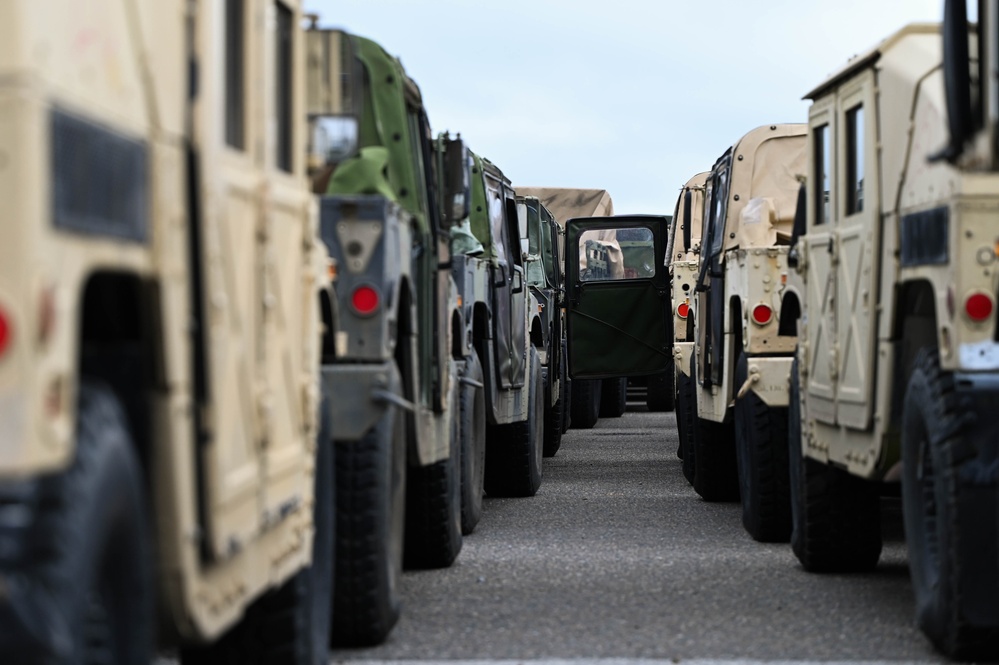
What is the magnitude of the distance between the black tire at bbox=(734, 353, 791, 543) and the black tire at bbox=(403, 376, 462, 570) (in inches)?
82.0

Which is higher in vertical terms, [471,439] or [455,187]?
[455,187]

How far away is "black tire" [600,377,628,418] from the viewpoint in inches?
1063

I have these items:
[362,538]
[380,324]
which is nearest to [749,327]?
[380,324]

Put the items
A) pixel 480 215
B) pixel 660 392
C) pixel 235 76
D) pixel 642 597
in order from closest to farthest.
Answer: pixel 235 76
pixel 642 597
pixel 480 215
pixel 660 392

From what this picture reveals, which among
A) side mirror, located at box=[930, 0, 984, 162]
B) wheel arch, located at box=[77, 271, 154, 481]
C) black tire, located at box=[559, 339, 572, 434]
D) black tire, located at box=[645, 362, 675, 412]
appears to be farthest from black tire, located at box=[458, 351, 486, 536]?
black tire, located at box=[645, 362, 675, 412]

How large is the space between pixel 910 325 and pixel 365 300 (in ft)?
8.07

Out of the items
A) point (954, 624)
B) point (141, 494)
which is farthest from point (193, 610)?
point (954, 624)

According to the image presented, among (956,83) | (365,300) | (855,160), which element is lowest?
(365,300)

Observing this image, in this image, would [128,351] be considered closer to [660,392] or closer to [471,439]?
[471,439]

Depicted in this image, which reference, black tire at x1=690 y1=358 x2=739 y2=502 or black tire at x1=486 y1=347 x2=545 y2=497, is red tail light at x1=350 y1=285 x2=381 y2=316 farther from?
black tire at x1=486 y1=347 x2=545 y2=497

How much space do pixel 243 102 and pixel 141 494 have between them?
1.55 meters

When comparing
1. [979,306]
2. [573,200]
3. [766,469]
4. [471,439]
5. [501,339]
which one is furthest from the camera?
[573,200]

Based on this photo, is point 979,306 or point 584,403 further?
point 584,403

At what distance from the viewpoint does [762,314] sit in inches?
444
